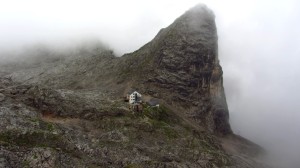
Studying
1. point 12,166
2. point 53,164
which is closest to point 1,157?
point 12,166

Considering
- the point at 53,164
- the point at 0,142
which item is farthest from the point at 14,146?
the point at 53,164

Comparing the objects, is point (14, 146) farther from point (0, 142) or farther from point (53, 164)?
point (53, 164)

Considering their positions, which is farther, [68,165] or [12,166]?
[68,165]

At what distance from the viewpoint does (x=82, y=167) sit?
200 m

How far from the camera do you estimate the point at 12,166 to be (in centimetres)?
18575

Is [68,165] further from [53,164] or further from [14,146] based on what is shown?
[14,146]

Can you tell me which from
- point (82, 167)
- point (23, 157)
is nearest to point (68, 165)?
point (82, 167)

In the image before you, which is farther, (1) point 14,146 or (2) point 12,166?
(1) point 14,146

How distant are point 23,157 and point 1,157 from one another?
989 centimetres

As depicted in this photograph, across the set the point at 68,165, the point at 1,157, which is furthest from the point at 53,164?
the point at 1,157

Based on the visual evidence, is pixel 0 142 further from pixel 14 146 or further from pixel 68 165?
pixel 68 165

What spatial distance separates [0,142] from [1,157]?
12.4 metres

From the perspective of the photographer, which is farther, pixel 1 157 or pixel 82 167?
pixel 82 167

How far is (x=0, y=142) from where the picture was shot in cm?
19750
